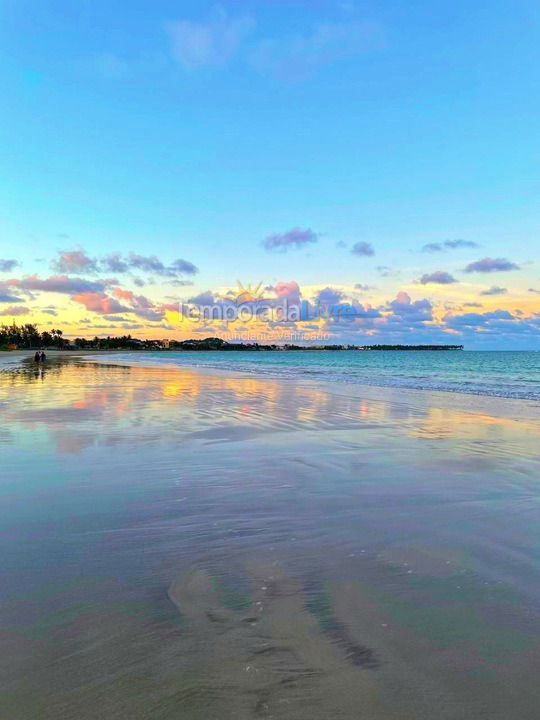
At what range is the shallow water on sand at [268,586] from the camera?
103 inches

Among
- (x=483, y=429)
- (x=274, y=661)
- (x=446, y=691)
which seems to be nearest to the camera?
(x=446, y=691)

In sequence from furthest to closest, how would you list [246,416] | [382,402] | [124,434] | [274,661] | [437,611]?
[382,402] → [246,416] → [124,434] → [437,611] → [274,661]

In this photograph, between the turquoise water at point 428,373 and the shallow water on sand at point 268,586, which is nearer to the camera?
the shallow water on sand at point 268,586

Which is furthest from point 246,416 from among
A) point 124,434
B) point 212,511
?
point 212,511

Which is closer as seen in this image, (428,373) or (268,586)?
(268,586)

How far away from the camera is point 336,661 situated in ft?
9.39

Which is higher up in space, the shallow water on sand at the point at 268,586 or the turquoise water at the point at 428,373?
the shallow water on sand at the point at 268,586

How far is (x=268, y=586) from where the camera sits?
375 centimetres

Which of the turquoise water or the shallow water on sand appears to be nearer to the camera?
the shallow water on sand

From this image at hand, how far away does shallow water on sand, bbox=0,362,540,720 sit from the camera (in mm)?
2605

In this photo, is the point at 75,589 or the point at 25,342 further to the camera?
the point at 25,342

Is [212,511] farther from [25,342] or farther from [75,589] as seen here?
[25,342]

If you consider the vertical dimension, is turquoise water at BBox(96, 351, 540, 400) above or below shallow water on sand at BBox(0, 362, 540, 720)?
below

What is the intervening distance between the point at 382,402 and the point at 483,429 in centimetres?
687
